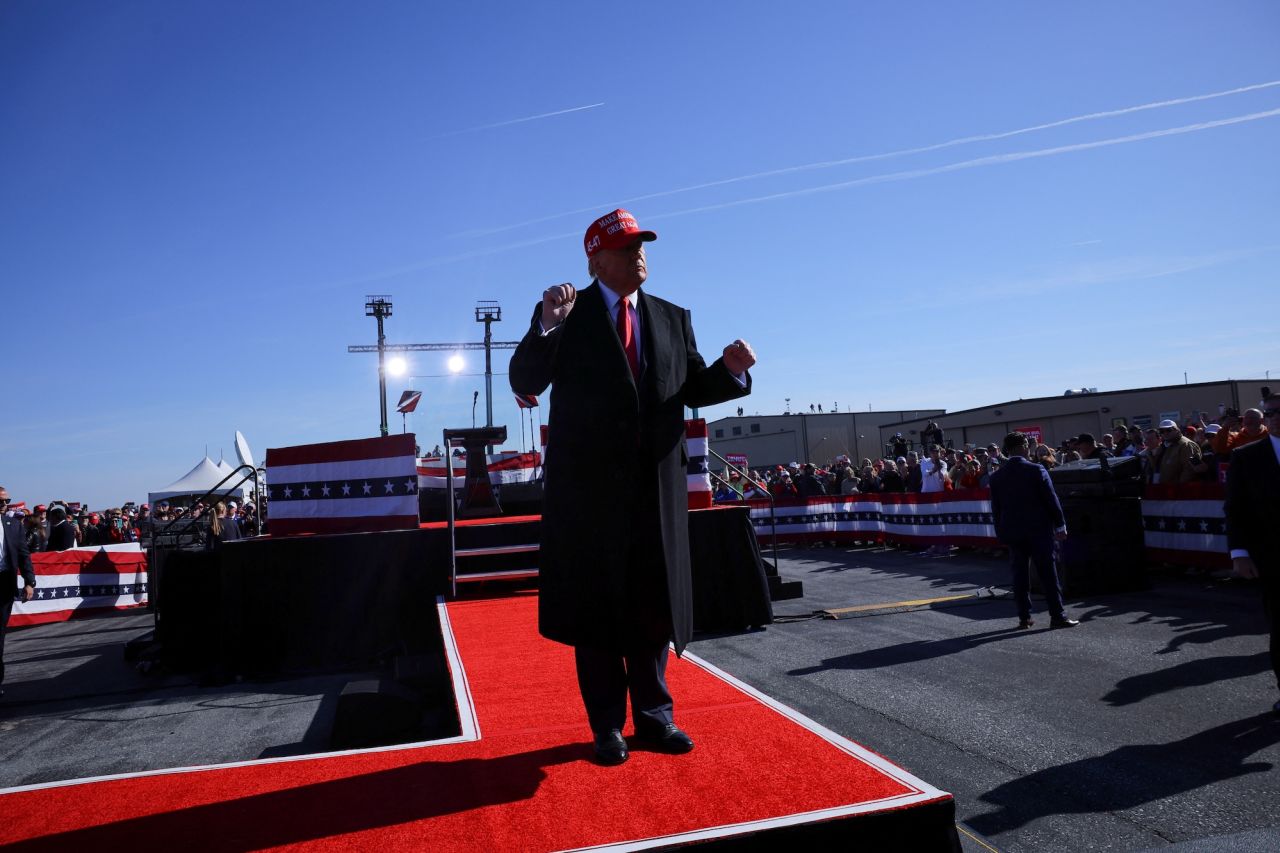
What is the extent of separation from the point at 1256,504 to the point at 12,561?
403 inches

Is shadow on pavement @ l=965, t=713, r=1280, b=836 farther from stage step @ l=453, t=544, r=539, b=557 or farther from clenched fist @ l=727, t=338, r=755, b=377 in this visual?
stage step @ l=453, t=544, r=539, b=557

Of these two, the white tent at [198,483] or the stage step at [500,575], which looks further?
the white tent at [198,483]

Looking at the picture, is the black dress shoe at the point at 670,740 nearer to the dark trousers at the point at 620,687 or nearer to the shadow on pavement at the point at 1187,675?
the dark trousers at the point at 620,687

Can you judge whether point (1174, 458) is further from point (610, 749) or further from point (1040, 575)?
point (610, 749)

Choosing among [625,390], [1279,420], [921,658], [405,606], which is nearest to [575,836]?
[625,390]

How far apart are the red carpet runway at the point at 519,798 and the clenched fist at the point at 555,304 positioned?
1.56 metres

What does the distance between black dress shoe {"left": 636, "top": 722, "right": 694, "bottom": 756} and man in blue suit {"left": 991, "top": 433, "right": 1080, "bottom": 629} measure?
616 centimetres

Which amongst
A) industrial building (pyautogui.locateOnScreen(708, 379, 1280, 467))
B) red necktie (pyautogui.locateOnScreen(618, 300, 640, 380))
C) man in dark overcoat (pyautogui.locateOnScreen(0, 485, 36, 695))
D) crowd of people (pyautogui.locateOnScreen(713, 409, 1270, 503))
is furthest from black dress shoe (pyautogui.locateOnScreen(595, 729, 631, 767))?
industrial building (pyautogui.locateOnScreen(708, 379, 1280, 467))

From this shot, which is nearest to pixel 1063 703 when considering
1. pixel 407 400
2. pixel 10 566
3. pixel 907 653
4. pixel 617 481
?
pixel 907 653

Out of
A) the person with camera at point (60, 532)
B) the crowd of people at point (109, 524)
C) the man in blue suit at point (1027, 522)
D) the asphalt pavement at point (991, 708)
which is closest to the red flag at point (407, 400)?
the crowd of people at point (109, 524)

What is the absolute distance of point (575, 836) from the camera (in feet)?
7.50

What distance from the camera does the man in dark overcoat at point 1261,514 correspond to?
474 centimetres

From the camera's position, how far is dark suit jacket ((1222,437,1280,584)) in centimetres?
474

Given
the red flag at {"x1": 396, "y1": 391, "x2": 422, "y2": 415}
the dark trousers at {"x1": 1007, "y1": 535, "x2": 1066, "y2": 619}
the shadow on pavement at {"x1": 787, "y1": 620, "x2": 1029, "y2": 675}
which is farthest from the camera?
the red flag at {"x1": 396, "y1": 391, "x2": 422, "y2": 415}
